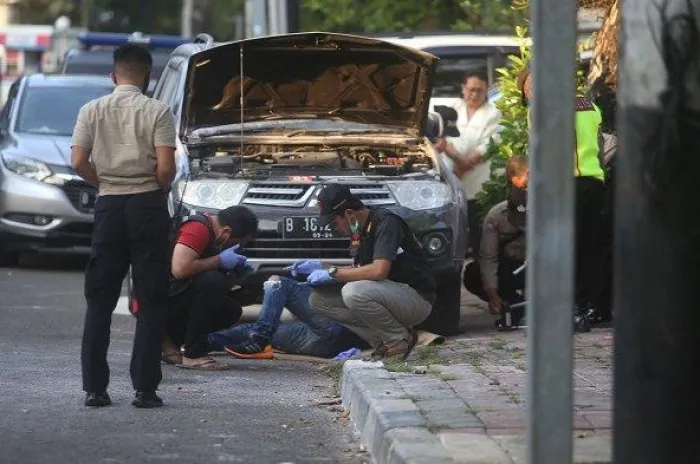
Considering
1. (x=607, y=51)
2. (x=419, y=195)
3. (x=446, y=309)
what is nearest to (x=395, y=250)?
(x=419, y=195)

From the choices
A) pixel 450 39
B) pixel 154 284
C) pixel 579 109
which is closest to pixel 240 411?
pixel 154 284

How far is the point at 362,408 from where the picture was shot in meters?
8.34

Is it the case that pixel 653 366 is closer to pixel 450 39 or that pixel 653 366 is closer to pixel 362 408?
pixel 362 408

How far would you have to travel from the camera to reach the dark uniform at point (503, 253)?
1218 cm

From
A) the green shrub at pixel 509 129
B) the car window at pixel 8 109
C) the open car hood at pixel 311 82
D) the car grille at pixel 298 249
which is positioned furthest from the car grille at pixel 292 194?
the car window at pixel 8 109

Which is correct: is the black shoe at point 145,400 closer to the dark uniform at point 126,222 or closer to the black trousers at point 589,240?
the dark uniform at point 126,222

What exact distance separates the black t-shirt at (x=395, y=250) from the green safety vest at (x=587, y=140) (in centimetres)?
117

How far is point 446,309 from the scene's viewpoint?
11.9 m

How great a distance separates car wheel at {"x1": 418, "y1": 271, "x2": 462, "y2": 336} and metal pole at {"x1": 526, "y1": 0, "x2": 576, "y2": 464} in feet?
20.9

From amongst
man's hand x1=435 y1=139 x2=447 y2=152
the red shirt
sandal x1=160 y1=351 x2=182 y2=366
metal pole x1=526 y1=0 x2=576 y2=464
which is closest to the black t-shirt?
the red shirt

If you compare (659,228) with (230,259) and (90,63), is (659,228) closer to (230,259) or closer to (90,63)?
(230,259)

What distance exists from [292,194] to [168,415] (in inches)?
130

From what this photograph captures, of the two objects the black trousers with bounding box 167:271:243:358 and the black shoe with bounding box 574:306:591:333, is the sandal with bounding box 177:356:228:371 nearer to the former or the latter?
the black trousers with bounding box 167:271:243:358

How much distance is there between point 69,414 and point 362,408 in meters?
1.45
